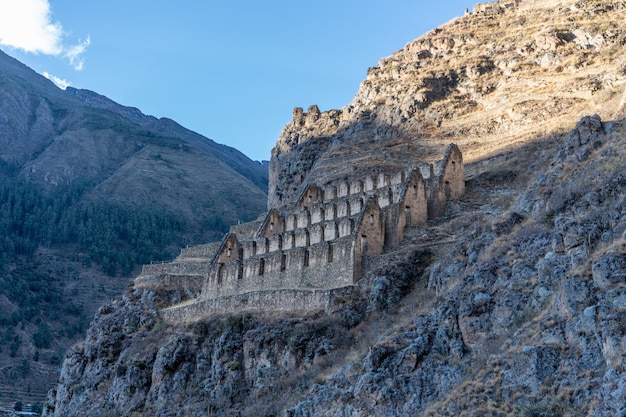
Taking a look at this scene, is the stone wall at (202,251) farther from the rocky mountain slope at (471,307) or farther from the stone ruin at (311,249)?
the rocky mountain slope at (471,307)

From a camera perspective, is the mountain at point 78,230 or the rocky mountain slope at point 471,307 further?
the mountain at point 78,230

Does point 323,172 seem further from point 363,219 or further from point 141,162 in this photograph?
point 141,162

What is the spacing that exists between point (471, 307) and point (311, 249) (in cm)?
1918

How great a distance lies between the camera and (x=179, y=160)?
653 ft

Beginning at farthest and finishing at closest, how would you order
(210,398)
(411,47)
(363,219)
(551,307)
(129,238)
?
(129,238), (411,47), (363,219), (210,398), (551,307)

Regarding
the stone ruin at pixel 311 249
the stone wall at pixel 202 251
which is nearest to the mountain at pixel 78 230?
the stone wall at pixel 202 251

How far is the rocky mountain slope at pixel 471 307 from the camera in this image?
25625 mm

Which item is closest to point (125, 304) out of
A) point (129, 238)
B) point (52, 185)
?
point (129, 238)

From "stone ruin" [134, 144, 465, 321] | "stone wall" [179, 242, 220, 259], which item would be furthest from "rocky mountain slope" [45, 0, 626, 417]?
"stone wall" [179, 242, 220, 259]

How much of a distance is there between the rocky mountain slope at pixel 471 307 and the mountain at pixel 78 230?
153 feet

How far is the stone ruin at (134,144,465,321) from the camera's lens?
4756 centimetres

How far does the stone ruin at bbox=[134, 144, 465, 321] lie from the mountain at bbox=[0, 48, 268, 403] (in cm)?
4786

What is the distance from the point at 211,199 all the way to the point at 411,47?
81511mm

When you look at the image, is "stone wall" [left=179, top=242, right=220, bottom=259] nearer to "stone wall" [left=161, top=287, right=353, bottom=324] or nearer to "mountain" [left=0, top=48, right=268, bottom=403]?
"stone wall" [left=161, top=287, right=353, bottom=324]
